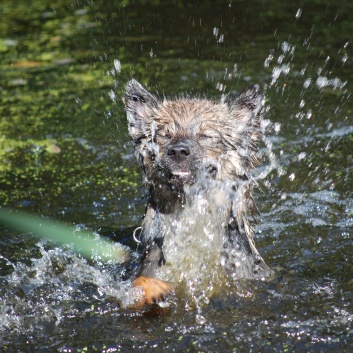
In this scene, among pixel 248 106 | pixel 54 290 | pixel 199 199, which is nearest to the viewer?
pixel 54 290

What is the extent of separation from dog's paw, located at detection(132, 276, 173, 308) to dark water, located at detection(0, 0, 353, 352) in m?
0.13

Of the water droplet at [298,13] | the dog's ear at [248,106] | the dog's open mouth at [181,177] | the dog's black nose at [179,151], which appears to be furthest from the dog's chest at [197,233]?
the water droplet at [298,13]

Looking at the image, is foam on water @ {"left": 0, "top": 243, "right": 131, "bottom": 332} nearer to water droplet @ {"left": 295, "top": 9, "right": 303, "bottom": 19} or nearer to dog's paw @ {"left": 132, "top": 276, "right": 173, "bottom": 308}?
dog's paw @ {"left": 132, "top": 276, "right": 173, "bottom": 308}

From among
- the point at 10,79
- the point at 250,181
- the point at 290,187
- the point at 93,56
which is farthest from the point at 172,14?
the point at 250,181

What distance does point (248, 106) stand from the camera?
6883 mm

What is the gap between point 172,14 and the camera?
47.2ft

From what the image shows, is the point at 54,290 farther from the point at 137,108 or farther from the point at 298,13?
the point at 298,13

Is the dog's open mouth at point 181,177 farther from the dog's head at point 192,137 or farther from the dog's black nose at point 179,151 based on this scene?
the dog's black nose at point 179,151

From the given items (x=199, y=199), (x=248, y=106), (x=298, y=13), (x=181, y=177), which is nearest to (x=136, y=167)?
(x=248, y=106)

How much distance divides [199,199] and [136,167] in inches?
119

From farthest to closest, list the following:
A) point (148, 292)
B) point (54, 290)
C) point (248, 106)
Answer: point (248, 106), point (54, 290), point (148, 292)

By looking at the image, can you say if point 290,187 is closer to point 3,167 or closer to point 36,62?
point 3,167

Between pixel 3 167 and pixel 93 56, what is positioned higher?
pixel 93 56

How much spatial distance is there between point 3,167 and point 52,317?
13.6 feet
